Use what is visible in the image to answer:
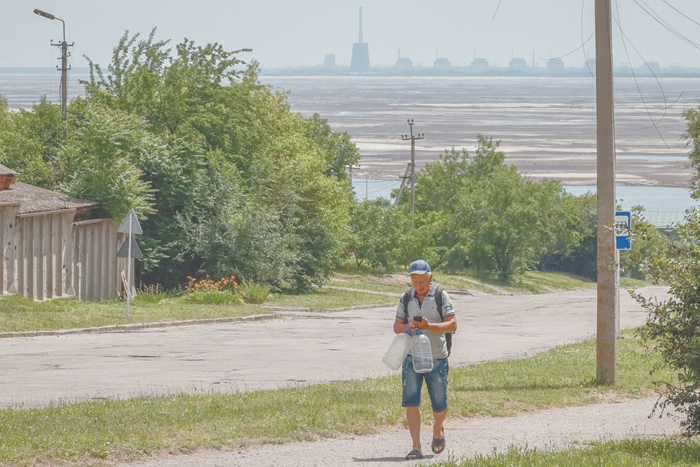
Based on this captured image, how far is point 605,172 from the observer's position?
40.9 ft

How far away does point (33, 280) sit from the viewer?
75.0 feet

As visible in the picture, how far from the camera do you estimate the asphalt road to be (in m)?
12.9

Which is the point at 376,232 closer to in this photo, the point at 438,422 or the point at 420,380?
the point at 438,422

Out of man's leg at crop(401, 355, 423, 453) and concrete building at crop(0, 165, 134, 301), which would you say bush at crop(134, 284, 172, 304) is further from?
man's leg at crop(401, 355, 423, 453)

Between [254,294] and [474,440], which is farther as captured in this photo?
[254,294]

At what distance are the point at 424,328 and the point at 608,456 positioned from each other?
2157 millimetres

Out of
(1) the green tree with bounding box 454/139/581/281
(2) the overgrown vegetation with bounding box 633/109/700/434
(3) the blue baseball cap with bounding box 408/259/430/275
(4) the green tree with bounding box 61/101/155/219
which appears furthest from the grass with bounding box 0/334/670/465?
(1) the green tree with bounding box 454/139/581/281

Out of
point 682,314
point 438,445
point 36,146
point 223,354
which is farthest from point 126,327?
point 36,146

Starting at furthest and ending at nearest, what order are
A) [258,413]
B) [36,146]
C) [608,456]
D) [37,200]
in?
[36,146] < [37,200] < [258,413] < [608,456]

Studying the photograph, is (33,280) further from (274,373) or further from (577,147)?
(577,147)

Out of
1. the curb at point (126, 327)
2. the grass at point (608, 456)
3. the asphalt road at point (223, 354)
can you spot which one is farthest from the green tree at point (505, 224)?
the grass at point (608, 456)

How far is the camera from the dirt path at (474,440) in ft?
26.8

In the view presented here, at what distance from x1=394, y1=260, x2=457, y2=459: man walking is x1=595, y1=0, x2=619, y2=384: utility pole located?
16.6 ft

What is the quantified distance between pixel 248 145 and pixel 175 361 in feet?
79.8
